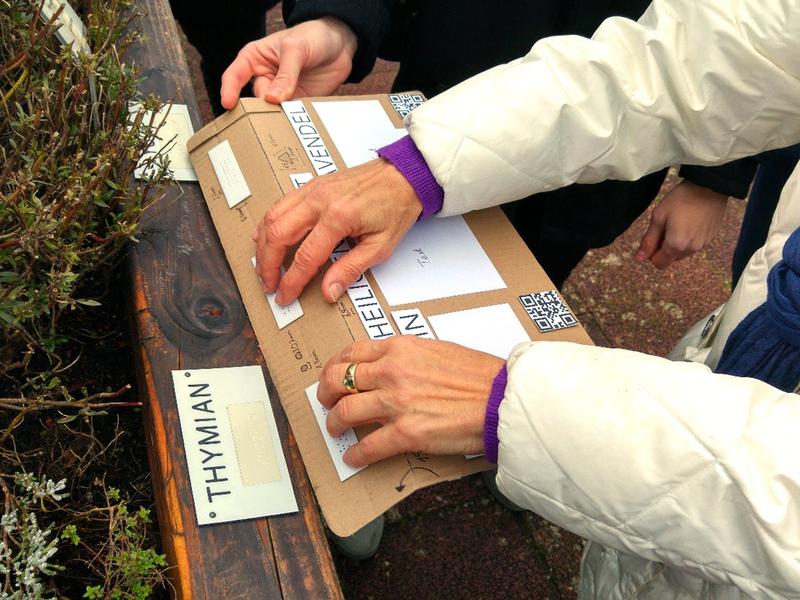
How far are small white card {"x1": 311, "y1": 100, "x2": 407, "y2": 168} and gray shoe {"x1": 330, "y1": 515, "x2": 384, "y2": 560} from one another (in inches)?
41.6

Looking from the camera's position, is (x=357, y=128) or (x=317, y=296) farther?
(x=357, y=128)

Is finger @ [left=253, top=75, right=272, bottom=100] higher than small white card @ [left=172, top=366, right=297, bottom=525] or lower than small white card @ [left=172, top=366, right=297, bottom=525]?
higher

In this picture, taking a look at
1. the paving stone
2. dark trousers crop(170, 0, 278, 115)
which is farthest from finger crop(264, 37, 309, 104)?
the paving stone

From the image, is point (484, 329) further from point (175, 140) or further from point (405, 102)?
point (175, 140)

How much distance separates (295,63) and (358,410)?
87cm

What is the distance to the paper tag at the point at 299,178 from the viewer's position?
4.60ft

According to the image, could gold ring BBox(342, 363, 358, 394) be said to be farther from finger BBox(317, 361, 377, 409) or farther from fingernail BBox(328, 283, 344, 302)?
fingernail BBox(328, 283, 344, 302)

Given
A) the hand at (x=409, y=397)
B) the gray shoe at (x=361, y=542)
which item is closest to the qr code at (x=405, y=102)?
the hand at (x=409, y=397)

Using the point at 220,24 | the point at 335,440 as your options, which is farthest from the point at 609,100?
the point at 220,24

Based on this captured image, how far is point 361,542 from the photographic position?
2098mm

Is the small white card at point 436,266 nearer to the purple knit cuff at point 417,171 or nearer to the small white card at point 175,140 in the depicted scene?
the purple knit cuff at point 417,171

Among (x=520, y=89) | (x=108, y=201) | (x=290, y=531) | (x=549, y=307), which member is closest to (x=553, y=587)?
(x=549, y=307)

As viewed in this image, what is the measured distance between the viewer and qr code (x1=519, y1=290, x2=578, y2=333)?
1.32 meters

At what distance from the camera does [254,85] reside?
1630mm
